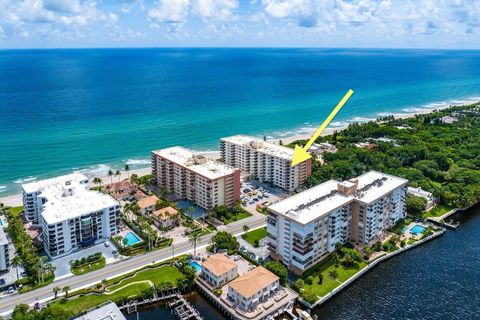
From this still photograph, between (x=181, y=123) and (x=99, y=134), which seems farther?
(x=181, y=123)

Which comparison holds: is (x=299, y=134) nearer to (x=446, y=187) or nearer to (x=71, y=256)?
(x=446, y=187)

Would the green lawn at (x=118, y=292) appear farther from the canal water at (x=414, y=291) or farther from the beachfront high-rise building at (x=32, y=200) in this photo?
the beachfront high-rise building at (x=32, y=200)

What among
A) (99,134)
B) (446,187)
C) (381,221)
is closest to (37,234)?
(381,221)

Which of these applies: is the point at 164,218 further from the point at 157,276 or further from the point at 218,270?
the point at 218,270

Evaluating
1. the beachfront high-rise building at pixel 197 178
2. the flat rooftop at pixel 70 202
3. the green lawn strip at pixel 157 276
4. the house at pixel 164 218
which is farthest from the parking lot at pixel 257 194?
the flat rooftop at pixel 70 202

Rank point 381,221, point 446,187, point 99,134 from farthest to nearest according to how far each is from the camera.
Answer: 1. point 99,134
2. point 446,187
3. point 381,221

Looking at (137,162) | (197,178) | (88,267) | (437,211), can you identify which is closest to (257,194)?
(197,178)
